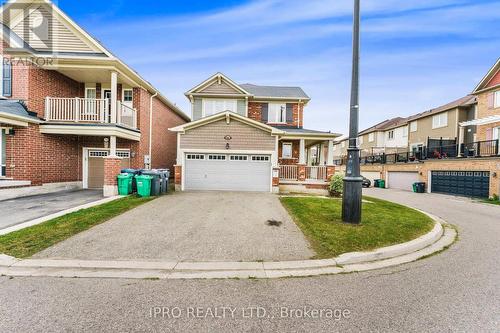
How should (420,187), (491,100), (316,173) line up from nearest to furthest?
(316,173), (491,100), (420,187)

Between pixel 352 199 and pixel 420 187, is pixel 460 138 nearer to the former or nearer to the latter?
pixel 420 187

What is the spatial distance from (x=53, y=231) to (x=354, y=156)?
7992 millimetres

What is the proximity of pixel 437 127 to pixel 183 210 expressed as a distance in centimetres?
3201

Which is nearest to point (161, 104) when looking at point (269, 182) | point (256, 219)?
point (269, 182)

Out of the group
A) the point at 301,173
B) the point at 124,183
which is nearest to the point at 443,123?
the point at 301,173

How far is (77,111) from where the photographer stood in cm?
1240

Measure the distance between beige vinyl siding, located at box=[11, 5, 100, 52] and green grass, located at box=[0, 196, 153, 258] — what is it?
931 centimetres

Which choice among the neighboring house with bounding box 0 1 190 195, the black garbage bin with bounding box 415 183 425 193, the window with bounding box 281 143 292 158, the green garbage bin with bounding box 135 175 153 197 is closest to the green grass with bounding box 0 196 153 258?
the green garbage bin with bounding box 135 175 153 197

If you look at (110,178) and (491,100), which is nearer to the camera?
(110,178)

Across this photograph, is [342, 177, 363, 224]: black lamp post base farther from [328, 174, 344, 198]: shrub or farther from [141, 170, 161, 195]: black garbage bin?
[141, 170, 161, 195]: black garbage bin

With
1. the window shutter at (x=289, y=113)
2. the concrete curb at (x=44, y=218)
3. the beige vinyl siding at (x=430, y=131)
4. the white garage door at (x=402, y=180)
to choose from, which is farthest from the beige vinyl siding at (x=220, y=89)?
the beige vinyl siding at (x=430, y=131)

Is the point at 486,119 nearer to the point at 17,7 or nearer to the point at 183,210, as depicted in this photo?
the point at 183,210

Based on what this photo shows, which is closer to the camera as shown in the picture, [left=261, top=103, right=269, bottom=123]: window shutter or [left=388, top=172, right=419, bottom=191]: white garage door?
[left=261, top=103, right=269, bottom=123]: window shutter

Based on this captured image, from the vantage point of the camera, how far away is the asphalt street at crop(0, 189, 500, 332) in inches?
111
